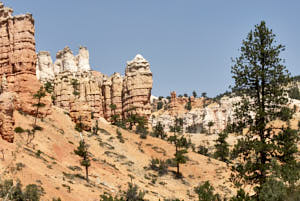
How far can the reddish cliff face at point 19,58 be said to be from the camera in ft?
202

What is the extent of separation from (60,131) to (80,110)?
10143 millimetres

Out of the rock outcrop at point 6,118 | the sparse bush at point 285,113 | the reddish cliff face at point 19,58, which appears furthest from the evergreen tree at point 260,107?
the reddish cliff face at point 19,58

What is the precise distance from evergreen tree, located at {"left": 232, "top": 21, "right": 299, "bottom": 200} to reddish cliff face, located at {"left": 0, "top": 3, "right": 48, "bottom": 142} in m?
48.4

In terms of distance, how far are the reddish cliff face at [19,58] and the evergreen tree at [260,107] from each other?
48.4 metres

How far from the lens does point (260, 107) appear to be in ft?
65.3

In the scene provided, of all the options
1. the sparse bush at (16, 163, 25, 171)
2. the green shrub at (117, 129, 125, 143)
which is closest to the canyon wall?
Result: the green shrub at (117, 129, 125, 143)

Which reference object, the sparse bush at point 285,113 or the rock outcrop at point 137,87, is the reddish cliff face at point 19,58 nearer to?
the rock outcrop at point 137,87

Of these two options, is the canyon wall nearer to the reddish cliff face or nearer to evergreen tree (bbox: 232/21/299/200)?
the reddish cliff face

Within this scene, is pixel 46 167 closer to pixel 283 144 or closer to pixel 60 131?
pixel 60 131

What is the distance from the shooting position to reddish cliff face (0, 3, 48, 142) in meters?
61.7

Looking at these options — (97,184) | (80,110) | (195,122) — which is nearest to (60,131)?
(80,110)

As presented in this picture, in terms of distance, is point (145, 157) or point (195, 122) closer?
point (145, 157)

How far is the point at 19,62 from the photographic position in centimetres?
6325

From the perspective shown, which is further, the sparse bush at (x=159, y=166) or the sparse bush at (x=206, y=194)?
the sparse bush at (x=159, y=166)
